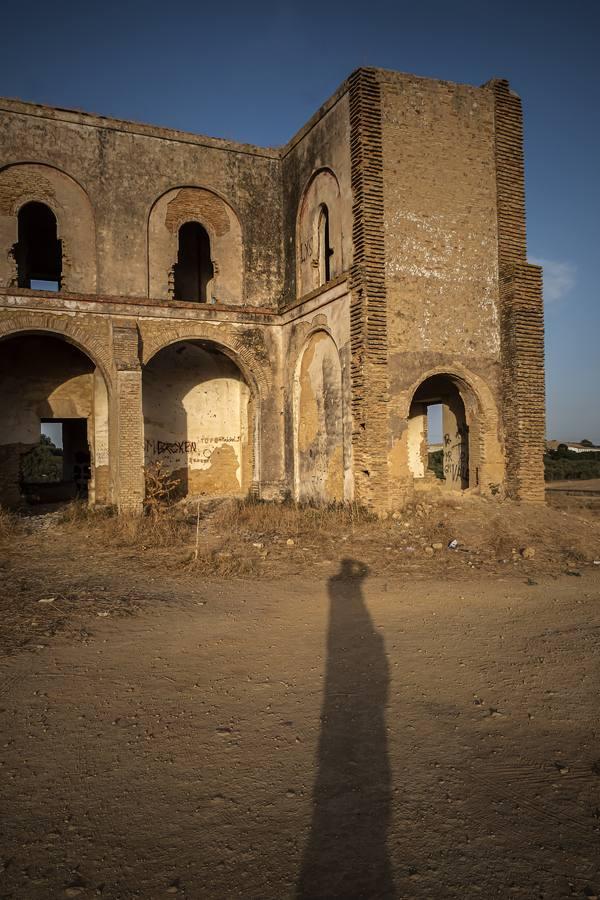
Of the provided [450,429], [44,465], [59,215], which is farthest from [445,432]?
[44,465]

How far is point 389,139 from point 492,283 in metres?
3.73

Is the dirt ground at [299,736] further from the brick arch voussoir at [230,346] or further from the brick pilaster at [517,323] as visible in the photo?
the brick arch voussoir at [230,346]

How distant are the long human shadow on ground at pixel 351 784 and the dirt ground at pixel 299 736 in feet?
0.04

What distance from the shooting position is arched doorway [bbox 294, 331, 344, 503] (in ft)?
43.6

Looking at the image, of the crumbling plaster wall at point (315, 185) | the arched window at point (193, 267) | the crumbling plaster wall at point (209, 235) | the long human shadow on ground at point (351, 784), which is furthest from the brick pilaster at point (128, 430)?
the long human shadow on ground at point (351, 784)

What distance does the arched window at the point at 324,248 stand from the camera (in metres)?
14.5

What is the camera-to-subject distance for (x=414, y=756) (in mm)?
3523

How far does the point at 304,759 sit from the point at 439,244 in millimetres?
11621

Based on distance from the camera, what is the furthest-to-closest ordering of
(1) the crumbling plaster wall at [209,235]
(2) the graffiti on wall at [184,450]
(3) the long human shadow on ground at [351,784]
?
1. (2) the graffiti on wall at [184,450]
2. (1) the crumbling plaster wall at [209,235]
3. (3) the long human shadow on ground at [351,784]

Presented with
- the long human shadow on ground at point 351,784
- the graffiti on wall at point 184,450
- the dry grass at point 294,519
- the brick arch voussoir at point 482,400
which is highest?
the brick arch voussoir at point 482,400

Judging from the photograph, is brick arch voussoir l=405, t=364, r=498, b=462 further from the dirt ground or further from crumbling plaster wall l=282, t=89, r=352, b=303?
the dirt ground

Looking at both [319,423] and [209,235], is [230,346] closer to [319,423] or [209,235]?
[209,235]

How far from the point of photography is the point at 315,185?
575 inches

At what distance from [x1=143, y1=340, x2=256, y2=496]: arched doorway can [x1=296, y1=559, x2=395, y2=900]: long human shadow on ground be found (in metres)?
11.9
